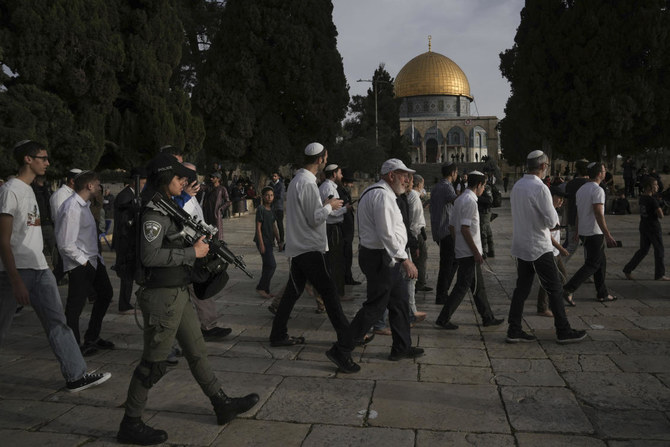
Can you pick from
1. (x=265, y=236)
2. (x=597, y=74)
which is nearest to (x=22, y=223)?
(x=265, y=236)

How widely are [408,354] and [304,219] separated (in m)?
1.47

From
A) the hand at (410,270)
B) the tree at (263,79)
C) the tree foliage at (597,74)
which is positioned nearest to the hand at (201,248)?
the hand at (410,270)

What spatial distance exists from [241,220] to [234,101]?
722 centimetres

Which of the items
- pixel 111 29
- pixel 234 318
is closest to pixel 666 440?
pixel 234 318

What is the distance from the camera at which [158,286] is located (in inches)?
121

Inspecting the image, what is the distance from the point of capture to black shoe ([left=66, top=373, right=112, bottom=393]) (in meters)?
3.86

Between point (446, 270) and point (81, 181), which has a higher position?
point (81, 181)

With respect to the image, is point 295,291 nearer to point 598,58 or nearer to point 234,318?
point 234,318

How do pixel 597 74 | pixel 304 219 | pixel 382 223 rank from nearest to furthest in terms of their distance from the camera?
pixel 382 223, pixel 304 219, pixel 597 74

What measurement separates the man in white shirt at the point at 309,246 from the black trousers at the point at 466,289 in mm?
1433

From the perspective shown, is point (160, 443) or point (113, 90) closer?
point (160, 443)

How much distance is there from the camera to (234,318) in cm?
610

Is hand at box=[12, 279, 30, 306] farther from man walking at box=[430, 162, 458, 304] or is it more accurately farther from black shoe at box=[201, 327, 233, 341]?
man walking at box=[430, 162, 458, 304]

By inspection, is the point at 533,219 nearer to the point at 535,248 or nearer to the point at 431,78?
the point at 535,248
